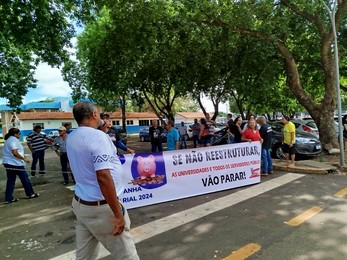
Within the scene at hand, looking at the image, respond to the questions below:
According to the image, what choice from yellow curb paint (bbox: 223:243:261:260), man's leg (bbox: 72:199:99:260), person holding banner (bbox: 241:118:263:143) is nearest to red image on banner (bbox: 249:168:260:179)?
person holding banner (bbox: 241:118:263:143)

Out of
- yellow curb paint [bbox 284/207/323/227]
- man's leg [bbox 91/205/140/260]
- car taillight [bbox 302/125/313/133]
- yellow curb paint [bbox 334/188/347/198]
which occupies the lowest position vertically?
yellow curb paint [bbox 284/207/323/227]

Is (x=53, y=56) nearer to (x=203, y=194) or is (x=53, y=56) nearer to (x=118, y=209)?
(x=203, y=194)

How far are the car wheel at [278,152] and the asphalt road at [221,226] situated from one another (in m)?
3.60

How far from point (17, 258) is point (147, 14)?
829cm

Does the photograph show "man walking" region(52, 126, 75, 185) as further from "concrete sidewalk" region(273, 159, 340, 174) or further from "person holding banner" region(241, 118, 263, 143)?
"concrete sidewalk" region(273, 159, 340, 174)

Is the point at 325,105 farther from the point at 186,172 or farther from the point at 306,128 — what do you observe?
the point at 186,172

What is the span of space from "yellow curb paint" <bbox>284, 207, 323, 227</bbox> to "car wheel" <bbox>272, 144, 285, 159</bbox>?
222 inches

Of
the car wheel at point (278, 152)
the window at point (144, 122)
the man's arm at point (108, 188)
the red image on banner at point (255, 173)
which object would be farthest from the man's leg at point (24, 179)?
the window at point (144, 122)

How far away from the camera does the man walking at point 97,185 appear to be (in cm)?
229

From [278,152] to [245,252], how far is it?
7709 mm

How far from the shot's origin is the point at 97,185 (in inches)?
94.8

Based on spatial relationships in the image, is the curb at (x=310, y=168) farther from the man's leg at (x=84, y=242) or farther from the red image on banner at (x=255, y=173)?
the man's leg at (x=84, y=242)

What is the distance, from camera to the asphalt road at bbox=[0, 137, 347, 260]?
376cm

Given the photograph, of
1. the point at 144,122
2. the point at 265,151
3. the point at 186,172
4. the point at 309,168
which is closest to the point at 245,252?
the point at 186,172
